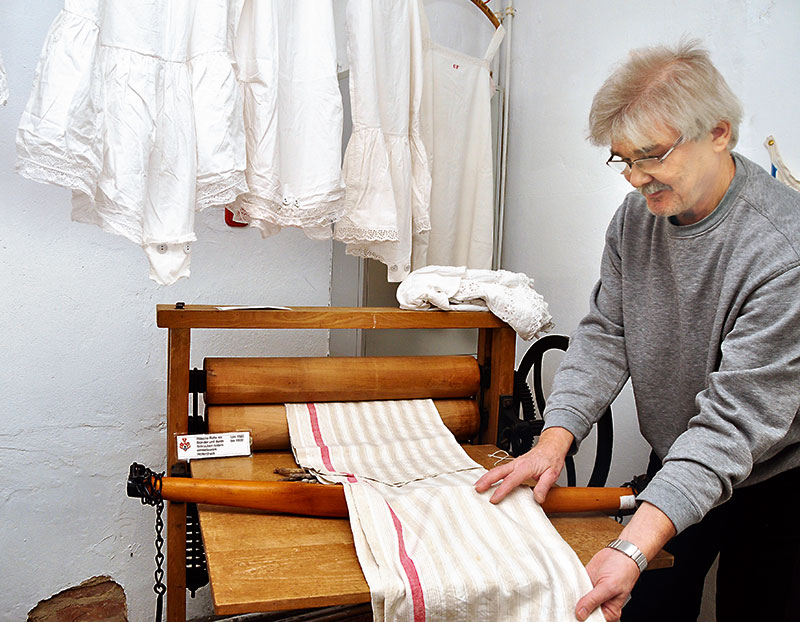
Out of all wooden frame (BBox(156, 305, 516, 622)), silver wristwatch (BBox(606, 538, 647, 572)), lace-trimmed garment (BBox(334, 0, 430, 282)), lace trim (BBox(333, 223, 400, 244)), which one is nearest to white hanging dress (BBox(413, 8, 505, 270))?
lace-trimmed garment (BBox(334, 0, 430, 282))

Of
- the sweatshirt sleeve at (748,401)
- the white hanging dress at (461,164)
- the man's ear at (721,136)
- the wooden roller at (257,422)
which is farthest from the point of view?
the white hanging dress at (461,164)

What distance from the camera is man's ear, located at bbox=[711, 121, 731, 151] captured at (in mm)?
1216

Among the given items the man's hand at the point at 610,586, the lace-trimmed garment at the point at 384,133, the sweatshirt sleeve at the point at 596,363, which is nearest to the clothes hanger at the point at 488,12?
the lace-trimmed garment at the point at 384,133

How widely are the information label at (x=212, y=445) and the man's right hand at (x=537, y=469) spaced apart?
0.56 meters

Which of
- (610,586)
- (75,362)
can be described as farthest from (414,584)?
(75,362)

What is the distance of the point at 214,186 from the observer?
1635 mm

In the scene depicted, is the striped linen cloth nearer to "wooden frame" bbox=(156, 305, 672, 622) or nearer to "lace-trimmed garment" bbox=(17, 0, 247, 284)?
"wooden frame" bbox=(156, 305, 672, 622)

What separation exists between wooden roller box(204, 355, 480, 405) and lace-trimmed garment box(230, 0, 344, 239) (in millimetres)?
374

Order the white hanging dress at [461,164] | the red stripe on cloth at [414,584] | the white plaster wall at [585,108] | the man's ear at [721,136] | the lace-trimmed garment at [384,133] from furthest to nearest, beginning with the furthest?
the white hanging dress at [461,164] < the lace-trimmed garment at [384,133] < the white plaster wall at [585,108] < the man's ear at [721,136] < the red stripe on cloth at [414,584]

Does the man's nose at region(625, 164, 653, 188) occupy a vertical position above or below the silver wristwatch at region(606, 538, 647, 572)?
above

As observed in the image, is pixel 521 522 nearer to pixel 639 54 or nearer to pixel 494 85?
pixel 639 54

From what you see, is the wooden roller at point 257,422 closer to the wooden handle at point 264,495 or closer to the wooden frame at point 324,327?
the wooden frame at point 324,327

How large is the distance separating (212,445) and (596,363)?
2.75 ft

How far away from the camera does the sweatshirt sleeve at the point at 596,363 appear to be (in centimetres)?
143
